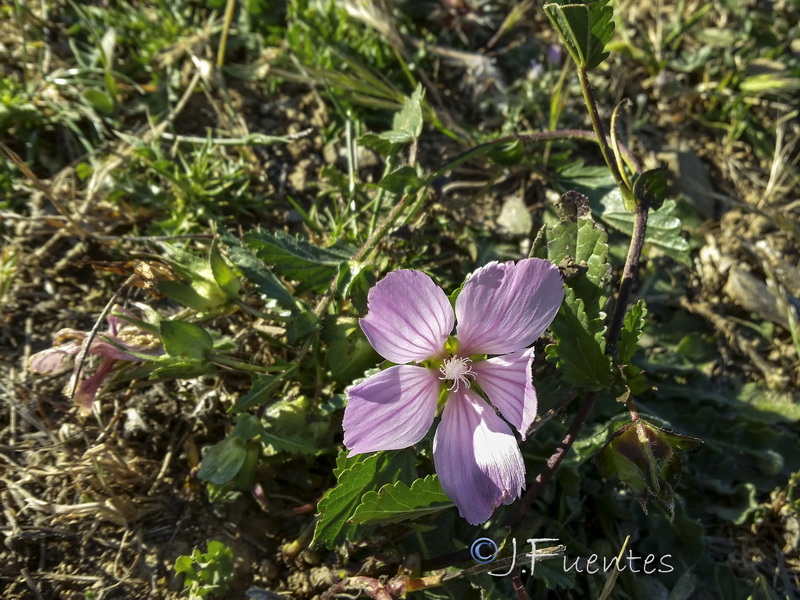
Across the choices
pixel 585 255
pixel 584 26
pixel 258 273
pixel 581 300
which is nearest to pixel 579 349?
pixel 581 300

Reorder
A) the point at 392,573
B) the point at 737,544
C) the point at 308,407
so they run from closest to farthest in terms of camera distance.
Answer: the point at 392,573
the point at 308,407
the point at 737,544

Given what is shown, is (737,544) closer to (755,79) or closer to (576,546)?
(576,546)

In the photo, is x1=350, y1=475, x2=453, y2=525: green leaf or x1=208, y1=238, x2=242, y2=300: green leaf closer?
x1=350, y1=475, x2=453, y2=525: green leaf

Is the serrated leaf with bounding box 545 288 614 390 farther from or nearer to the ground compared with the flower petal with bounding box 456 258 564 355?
nearer to the ground

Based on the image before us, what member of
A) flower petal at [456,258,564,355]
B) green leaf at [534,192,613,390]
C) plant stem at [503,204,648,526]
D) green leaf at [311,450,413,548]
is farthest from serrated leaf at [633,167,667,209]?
green leaf at [311,450,413,548]

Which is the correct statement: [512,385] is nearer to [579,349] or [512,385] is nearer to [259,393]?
[579,349]

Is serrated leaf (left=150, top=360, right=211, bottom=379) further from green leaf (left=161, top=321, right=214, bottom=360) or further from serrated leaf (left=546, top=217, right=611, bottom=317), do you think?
serrated leaf (left=546, top=217, right=611, bottom=317)

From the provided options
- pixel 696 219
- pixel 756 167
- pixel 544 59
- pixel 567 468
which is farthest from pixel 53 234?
pixel 756 167
